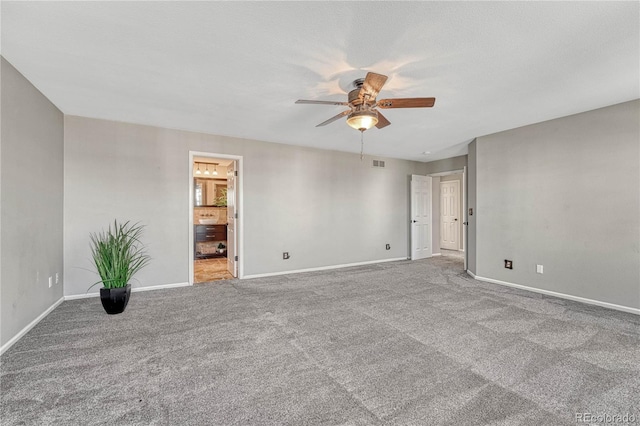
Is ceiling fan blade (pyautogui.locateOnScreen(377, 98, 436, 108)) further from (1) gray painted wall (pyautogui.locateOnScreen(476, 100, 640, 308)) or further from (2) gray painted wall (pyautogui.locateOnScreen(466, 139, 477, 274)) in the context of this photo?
(2) gray painted wall (pyautogui.locateOnScreen(466, 139, 477, 274))

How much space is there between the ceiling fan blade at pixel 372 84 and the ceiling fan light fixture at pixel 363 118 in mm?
134

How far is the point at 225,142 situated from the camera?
4.86 m

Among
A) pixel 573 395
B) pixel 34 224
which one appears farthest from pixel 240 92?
pixel 573 395

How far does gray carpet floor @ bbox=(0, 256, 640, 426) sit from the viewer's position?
5.65 ft

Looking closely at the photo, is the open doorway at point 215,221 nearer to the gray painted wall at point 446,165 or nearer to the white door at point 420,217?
the white door at point 420,217

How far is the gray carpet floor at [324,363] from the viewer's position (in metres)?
1.72

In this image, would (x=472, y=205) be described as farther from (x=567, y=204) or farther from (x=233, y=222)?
(x=233, y=222)

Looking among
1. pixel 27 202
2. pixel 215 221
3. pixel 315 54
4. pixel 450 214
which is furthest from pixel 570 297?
pixel 215 221

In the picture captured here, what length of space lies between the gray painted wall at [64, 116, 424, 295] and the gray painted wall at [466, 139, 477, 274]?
172 centimetres

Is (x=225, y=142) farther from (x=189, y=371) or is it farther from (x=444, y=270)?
(x=444, y=270)

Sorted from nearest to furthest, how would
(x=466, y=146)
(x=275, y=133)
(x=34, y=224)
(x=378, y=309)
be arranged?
(x=34, y=224) < (x=378, y=309) < (x=275, y=133) < (x=466, y=146)

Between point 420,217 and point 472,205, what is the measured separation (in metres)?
1.96

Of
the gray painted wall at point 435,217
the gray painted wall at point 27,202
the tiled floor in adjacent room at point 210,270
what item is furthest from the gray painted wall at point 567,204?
the gray painted wall at point 27,202

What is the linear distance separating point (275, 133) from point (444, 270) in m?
4.19
